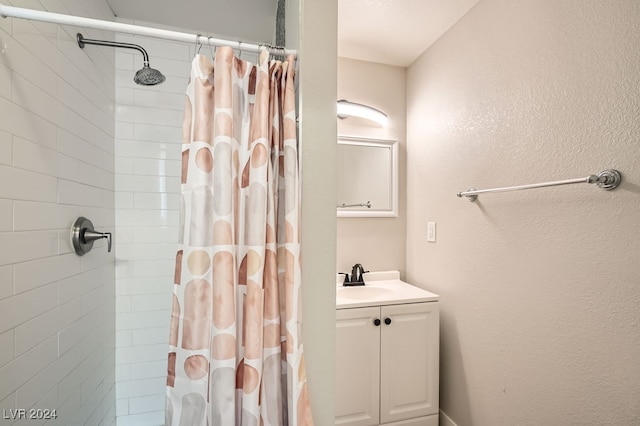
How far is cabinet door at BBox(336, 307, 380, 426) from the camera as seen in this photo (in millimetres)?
1515

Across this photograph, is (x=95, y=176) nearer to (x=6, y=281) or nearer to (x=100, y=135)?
(x=100, y=135)

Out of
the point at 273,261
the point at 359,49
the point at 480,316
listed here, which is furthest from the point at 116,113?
the point at 480,316

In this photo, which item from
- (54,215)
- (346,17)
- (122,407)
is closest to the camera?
(54,215)

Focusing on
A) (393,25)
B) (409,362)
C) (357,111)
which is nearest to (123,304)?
(409,362)

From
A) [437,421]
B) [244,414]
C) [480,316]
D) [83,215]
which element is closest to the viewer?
[244,414]

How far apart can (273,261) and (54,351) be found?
35.9 inches

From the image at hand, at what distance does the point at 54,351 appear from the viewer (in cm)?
101

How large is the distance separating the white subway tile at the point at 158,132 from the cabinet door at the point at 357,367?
1379mm

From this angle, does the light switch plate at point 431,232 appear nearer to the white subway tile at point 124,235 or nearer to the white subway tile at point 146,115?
the white subway tile at point 146,115

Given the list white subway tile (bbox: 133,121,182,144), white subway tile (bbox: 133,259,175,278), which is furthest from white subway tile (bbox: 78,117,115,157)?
white subway tile (bbox: 133,259,175,278)

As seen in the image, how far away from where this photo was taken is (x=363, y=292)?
184cm

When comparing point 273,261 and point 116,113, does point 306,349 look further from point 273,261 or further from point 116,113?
point 116,113

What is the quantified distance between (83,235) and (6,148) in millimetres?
465

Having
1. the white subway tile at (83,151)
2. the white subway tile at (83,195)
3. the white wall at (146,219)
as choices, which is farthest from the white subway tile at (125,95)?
the white subway tile at (83,195)
